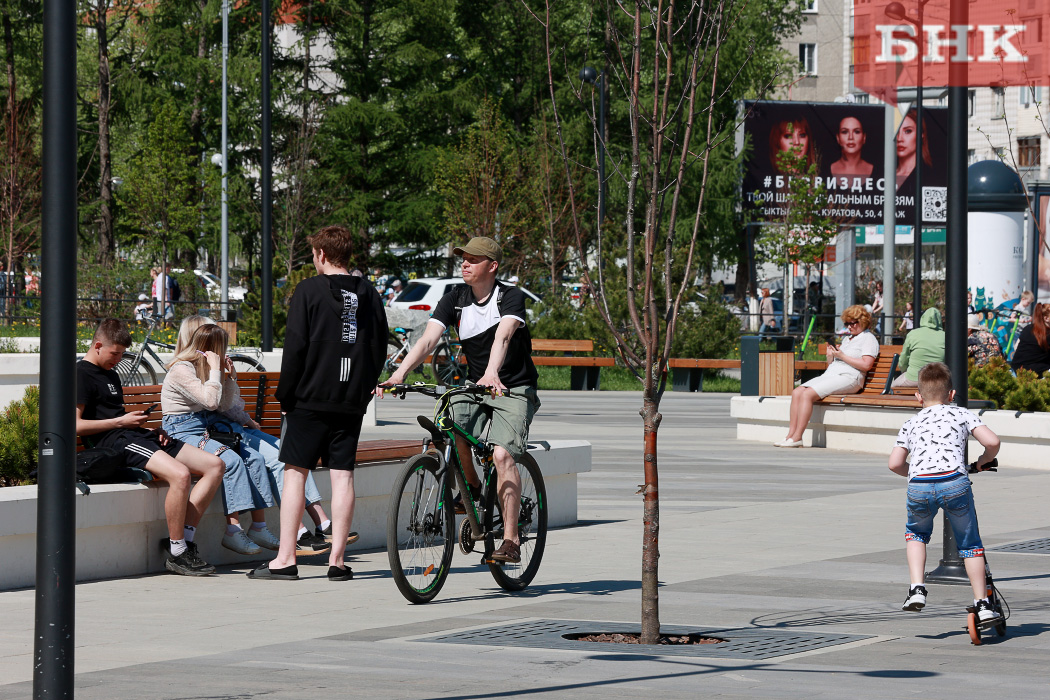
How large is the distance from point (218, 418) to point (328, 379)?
114cm

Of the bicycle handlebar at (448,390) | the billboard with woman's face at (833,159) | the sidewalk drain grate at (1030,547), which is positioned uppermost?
the billboard with woman's face at (833,159)

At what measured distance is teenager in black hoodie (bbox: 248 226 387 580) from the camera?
27.2ft

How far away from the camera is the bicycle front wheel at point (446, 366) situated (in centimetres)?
2398

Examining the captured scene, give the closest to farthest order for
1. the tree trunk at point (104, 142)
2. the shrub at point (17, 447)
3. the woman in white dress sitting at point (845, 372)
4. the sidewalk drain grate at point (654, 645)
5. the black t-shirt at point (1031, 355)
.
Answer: the sidewalk drain grate at point (654, 645) → the shrub at point (17, 447) → the black t-shirt at point (1031, 355) → the woman in white dress sitting at point (845, 372) → the tree trunk at point (104, 142)

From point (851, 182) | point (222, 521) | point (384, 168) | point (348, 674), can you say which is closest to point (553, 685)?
point (348, 674)

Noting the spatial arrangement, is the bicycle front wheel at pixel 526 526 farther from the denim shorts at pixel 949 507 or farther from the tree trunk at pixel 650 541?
the denim shorts at pixel 949 507

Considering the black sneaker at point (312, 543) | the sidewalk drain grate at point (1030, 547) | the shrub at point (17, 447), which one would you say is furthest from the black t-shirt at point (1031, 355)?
the shrub at point (17, 447)

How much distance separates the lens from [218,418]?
9.12 metres

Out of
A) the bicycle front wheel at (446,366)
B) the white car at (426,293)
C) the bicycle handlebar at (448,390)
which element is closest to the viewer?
the bicycle handlebar at (448,390)

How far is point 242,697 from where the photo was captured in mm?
5555

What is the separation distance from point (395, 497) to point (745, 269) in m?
49.9

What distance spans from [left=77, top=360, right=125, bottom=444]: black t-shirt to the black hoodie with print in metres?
1.05

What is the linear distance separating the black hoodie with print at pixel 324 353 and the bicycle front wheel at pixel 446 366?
1519cm

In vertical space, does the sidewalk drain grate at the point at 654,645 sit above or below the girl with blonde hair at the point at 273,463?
below
